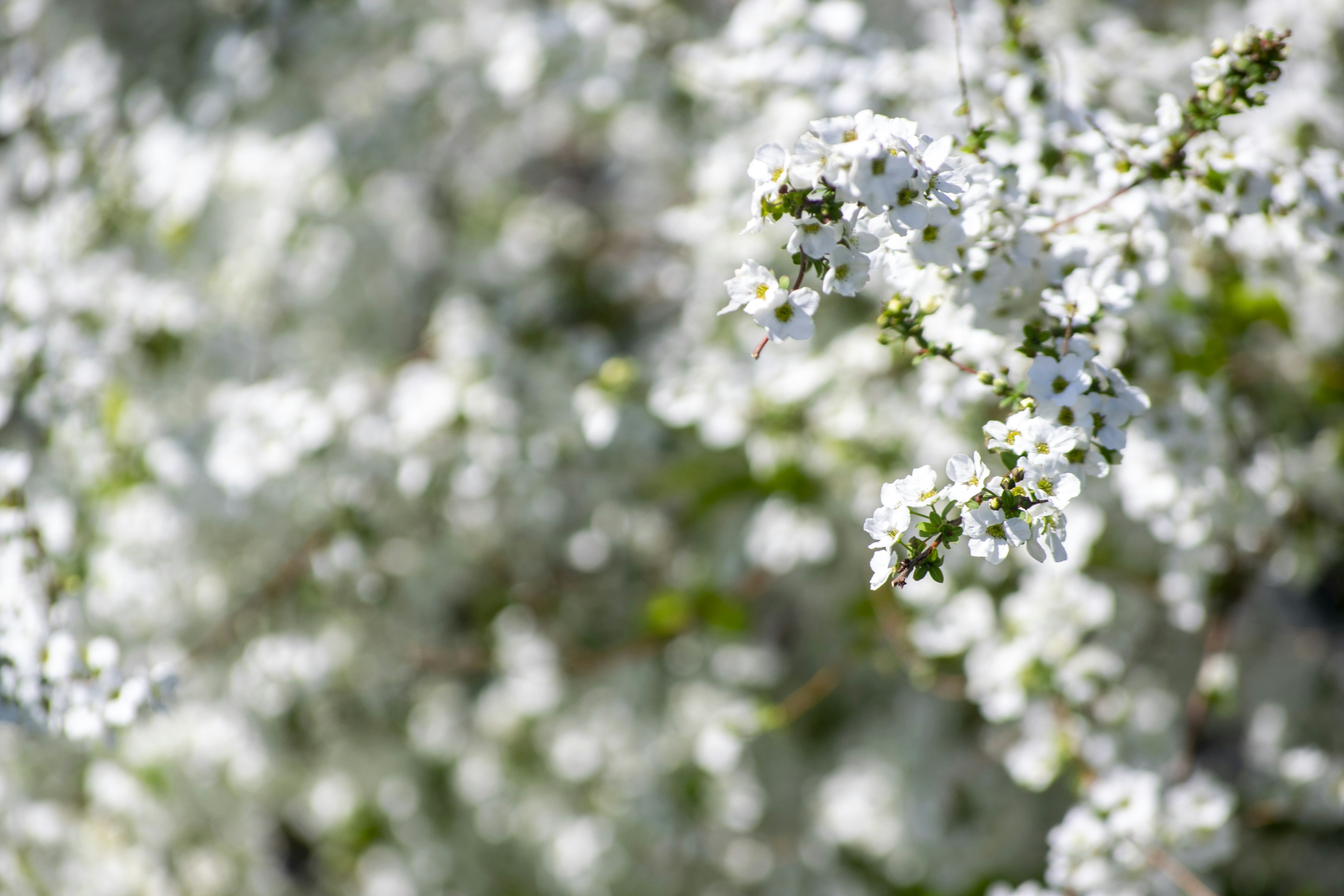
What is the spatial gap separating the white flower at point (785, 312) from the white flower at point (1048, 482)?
0.28m

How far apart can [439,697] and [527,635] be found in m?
0.44

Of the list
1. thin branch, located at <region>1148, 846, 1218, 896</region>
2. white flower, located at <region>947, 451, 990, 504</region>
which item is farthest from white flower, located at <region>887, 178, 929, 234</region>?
thin branch, located at <region>1148, 846, 1218, 896</region>

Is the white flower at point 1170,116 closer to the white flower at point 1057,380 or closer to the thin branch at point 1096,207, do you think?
the thin branch at point 1096,207

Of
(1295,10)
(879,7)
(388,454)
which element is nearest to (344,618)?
(388,454)

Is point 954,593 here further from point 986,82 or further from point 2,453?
point 2,453

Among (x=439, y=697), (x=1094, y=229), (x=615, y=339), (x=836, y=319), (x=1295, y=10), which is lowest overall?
(x=439, y=697)

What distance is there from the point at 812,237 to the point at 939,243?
194 mm

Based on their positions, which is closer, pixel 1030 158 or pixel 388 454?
pixel 1030 158

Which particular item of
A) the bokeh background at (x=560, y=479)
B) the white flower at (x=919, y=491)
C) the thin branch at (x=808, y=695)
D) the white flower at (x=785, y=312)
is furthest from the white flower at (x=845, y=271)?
the thin branch at (x=808, y=695)

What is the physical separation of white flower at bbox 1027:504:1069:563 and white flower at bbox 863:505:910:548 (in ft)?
0.41

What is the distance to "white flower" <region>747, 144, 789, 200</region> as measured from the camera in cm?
102

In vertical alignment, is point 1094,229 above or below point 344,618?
above

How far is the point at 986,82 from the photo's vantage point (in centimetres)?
155

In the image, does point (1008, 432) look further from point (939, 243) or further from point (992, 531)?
point (939, 243)
